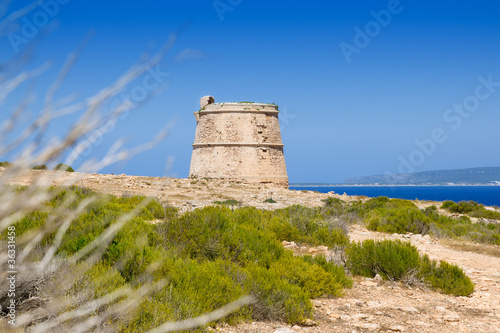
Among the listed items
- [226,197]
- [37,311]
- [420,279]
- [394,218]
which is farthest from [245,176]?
[37,311]

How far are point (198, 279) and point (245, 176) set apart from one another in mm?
19083

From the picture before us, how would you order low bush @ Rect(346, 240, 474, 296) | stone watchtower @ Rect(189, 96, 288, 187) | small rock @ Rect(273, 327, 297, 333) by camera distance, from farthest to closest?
stone watchtower @ Rect(189, 96, 288, 187) → low bush @ Rect(346, 240, 474, 296) → small rock @ Rect(273, 327, 297, 333)

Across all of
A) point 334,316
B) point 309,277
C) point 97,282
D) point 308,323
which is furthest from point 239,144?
point 97,282

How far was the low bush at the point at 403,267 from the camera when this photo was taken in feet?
17.2

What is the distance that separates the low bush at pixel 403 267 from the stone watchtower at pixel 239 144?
665 inches

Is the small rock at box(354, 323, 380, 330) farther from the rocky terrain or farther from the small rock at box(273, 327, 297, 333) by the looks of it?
the small rock at box(273, 327, 297, 333)

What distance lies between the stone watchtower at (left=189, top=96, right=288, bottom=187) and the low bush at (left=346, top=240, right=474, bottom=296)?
16888mm

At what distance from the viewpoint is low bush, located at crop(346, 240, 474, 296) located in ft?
17.2

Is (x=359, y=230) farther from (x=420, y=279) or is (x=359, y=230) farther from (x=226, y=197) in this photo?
(x=226, y=197)

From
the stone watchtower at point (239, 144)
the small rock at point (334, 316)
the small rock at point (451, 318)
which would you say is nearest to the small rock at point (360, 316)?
the small rock at point (334, 316)

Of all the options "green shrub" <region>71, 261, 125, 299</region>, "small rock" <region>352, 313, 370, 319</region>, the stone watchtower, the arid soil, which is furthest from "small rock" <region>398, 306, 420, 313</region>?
the stone watchtower

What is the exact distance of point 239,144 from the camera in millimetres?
23062

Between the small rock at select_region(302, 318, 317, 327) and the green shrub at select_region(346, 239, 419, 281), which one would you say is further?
the green shrub at select_region(346, 239, 419, 281)

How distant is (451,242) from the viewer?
29.8ft
